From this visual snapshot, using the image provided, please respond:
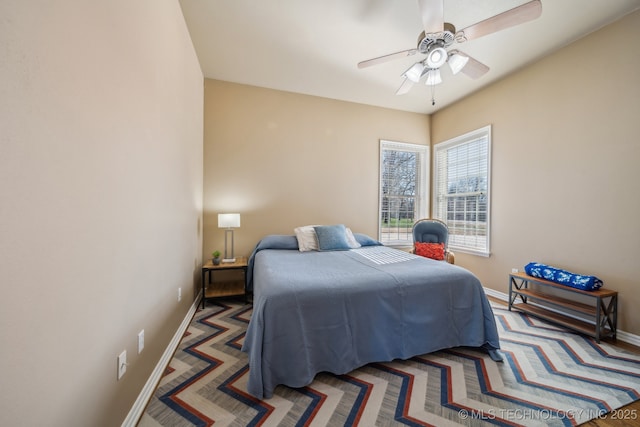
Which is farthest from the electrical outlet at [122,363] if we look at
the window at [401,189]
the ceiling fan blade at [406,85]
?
the window at [401,189]

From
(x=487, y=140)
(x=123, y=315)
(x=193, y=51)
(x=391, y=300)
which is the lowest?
(x=391, y=300)

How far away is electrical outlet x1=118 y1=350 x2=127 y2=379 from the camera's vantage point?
114 cm

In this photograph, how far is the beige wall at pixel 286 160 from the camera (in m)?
3.28

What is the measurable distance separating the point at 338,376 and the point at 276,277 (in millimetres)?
841

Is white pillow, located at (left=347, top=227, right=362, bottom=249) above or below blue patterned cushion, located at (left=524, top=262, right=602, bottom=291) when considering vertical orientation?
above

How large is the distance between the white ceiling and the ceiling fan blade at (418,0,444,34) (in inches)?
17.1

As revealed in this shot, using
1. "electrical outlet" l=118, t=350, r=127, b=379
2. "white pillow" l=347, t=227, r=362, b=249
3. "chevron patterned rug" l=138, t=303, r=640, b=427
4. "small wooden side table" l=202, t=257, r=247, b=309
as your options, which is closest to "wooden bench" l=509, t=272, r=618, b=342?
"chevron patterned rug" l=138, t=303, r=640, b=427

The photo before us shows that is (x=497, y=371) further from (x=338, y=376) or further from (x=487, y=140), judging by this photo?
(x=487, y=140)

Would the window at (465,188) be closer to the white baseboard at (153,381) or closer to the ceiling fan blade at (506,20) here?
the ceiling fan blade at (506,20)

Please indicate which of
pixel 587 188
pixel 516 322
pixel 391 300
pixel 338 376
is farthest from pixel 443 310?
pixel 587 188

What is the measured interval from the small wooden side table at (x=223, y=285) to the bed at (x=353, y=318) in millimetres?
923

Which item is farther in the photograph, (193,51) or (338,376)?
(193,51)

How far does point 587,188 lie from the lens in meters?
2.38

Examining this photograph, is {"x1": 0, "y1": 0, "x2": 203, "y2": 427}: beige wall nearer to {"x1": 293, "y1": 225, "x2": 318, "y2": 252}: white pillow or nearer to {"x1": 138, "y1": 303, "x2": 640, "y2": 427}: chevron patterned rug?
{"x1": 138, "y1": 303, "x2": 640, "y2": 427}: chevron patterned rug
